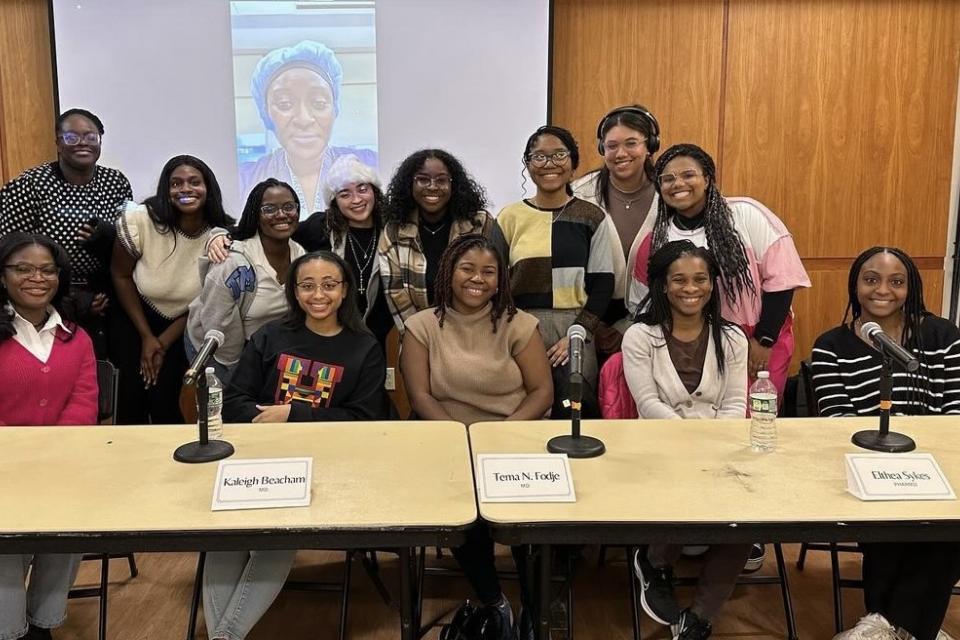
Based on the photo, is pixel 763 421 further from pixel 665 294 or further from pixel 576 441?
pixel 665 294

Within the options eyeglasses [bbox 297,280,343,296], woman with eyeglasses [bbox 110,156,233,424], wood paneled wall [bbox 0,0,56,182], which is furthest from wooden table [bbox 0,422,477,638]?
wood paneled wall [bbox 0,0,56,182]

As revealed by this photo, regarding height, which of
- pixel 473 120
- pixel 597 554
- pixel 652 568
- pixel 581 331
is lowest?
pixel 597 554

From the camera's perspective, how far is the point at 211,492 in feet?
5.29

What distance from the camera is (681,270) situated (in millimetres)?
2346

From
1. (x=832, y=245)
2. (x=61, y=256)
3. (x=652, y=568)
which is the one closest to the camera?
(x=652, y=568)

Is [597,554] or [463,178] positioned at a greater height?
[463,178]

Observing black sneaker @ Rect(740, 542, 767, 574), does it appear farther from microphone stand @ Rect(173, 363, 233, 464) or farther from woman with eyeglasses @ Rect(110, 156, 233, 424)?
woman with eyeglasses @ Rect(110, 156, 233, 424)

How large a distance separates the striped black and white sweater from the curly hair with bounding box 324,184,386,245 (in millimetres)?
1633

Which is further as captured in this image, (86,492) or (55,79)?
(55,79)

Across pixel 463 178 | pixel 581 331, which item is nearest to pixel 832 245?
pixel 463 178

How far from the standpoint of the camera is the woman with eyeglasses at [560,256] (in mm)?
2758

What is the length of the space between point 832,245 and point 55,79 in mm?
4004

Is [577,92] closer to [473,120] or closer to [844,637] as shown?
[473,120]

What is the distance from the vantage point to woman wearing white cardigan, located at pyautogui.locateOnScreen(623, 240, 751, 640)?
7.64 ft
